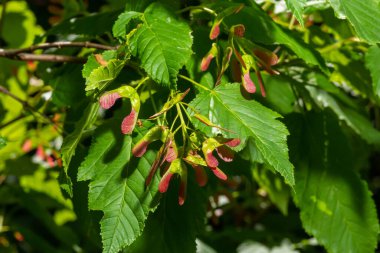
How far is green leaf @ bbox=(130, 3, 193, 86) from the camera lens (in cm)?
69

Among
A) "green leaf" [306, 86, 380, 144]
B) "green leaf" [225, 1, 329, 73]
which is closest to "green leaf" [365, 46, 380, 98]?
"green leaf" [225, 1, 329, 73]

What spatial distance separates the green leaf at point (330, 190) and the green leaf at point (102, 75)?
47cm

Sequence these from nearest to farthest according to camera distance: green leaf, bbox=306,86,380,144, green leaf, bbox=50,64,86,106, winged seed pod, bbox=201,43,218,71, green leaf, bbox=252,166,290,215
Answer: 1. winged seed pod, bbox=201,43,218,71
2. green leaf, bbox=50,64,86,106
3. green leaf, bbox=306,86,380,144
4. green leaf, bbox=252,166,290,215

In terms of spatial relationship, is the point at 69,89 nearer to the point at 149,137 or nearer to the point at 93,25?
the point at 93,25

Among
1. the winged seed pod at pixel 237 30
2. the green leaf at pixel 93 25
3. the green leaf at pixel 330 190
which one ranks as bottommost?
the green leaf at pixel 330 190

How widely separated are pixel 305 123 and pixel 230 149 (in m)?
0.41

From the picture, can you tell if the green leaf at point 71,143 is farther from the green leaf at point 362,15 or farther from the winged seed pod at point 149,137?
the green leaf at point 362,15

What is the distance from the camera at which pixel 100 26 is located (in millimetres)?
1030

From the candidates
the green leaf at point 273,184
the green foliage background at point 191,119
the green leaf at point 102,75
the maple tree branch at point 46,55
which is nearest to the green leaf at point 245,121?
the green foliage background at point 191,119

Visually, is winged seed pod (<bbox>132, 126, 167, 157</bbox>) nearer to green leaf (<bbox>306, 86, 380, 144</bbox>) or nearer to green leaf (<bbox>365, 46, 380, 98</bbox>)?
green leaf (<bbox>365, 46, 380, 98</bbox>)

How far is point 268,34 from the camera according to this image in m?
0.86

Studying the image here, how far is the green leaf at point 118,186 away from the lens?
710 millimetres

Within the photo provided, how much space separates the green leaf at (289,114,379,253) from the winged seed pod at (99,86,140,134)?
439 millimetres

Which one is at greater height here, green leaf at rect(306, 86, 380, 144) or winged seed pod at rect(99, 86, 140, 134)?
winged seed pod at rect(99, 86, 140, 134)
